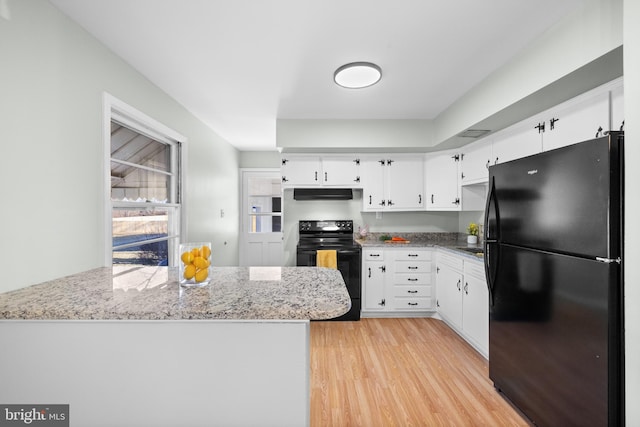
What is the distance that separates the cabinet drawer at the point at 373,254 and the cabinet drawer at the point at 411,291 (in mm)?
402

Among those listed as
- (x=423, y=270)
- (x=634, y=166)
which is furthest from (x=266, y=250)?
(x=634, y=166)

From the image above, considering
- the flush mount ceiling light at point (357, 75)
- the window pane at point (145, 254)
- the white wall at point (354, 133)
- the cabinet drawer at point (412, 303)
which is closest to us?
the flush mount ceiling light at point (357, 75)

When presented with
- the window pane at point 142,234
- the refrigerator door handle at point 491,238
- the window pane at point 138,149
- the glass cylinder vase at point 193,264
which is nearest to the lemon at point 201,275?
the glass cylinder vase at point 193,264

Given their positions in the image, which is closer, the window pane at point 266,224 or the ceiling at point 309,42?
the ceiling at point 309,42

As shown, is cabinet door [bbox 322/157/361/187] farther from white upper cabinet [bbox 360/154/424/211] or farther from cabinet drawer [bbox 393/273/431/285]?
cabinet drawer [bbox 393/273/431/285]

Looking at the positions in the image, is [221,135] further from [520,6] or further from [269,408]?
[269,408]

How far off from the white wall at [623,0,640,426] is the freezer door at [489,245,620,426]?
0.32 feet

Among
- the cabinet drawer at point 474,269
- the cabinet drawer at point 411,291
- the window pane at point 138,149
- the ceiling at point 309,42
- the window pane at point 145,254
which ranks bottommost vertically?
the cabinet drawer at point 411,291

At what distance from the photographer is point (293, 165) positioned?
4035 millimetres

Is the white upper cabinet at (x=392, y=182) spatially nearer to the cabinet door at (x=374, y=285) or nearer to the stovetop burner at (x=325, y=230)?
the stovetop burner at (x=325, y=230)

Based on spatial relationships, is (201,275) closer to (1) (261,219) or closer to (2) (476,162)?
(2) (476,162)

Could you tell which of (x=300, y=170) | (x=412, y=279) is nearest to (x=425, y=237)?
(x=412, y=279)

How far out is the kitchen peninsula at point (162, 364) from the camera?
1.07 m

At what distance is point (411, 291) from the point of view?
3730 millimetres
